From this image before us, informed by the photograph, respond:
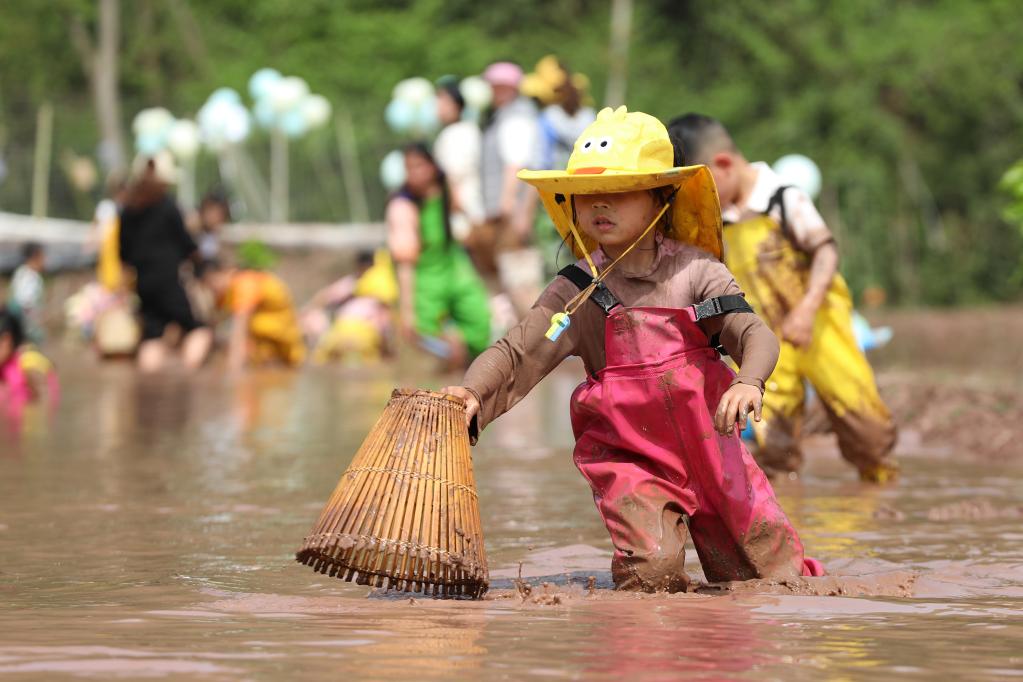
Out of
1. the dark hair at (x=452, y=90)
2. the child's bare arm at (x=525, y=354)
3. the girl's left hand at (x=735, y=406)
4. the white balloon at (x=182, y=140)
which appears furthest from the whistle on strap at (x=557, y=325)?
the white balloon at (x=182, y=140)

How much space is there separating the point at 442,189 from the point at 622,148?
382 inches

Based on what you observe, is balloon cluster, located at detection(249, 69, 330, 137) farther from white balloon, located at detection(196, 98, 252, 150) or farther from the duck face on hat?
the duck face on hat

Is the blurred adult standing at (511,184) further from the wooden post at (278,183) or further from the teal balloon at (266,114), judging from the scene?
the wooden post at (278,183)

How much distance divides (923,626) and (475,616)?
3.27 feet

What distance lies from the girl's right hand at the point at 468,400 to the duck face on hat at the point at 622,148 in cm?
63

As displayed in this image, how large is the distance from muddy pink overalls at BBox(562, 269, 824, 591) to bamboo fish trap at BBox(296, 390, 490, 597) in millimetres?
403

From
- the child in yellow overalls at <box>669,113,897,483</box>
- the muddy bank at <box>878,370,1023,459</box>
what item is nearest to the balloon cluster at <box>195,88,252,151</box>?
the muddy bank at <box>878,370,1023,459</box>

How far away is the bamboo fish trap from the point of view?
16.0 ft

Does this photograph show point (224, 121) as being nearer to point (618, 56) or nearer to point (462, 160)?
point (618, 56)

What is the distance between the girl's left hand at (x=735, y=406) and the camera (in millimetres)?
4840

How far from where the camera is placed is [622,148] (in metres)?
5.20

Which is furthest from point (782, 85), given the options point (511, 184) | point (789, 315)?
point (789, 315)

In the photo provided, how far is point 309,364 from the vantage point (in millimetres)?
18562

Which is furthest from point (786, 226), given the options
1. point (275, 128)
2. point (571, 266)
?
point (275, 128)
